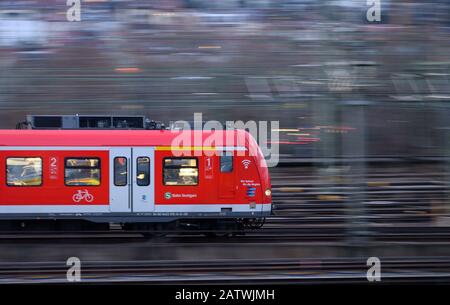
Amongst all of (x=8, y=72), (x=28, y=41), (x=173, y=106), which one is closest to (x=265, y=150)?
(x=173, y=106)

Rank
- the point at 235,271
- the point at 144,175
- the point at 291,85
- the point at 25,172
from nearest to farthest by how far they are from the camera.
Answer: the point at 235,271, the point at 25,172, the point at 144,175, the point at 291,85

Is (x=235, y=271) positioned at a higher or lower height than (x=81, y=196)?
lower

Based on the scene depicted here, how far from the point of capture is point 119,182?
40.0 ft

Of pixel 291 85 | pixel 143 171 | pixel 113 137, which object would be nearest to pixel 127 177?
pixel 143 171

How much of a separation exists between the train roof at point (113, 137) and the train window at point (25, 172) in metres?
0.32

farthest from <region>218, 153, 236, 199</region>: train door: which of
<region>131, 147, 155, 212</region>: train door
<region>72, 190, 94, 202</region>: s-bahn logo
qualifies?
<region>72, 190, 94, 202</region>: s-bahn logo

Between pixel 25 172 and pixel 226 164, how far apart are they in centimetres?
380

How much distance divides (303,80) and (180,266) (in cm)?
1664

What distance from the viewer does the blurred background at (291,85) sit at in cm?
1374

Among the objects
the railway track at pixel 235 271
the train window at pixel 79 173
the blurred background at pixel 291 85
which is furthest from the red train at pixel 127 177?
the railway track at pixel 235 271

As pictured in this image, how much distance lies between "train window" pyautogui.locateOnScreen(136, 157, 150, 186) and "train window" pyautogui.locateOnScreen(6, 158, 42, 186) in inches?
72.9

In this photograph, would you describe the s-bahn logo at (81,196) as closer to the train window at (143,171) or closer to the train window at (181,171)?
the train window at (143,171)

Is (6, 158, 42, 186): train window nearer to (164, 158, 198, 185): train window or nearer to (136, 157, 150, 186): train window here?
(136, 157, 150, 186): train window

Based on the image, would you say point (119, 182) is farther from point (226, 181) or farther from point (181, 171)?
point (226, 181)
